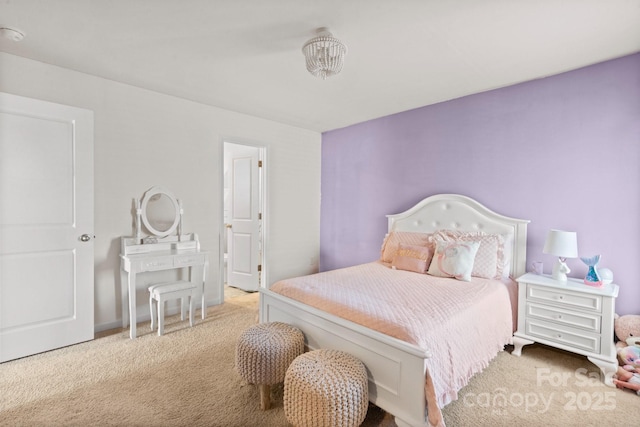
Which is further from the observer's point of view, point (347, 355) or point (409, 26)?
point (409, 26)

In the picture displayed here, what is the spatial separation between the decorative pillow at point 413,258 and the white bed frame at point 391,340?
0.53m

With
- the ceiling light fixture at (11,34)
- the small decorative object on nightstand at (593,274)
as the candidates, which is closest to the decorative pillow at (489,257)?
the small decorative object on nightstand at (593,274)

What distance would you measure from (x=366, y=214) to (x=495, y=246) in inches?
70.7

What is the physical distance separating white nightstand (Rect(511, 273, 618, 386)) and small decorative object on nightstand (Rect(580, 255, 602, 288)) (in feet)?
0.15

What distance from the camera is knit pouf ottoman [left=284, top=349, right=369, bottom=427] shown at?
4.90 feet

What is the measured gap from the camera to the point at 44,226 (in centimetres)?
255

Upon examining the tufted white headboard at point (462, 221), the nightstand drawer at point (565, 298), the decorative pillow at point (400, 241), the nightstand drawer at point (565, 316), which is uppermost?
the tufted white headboard at point (462, 221)

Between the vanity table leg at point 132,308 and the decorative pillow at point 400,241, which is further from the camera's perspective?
the decorative pillow at point 400,241

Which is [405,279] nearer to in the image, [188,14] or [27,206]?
[188,14]

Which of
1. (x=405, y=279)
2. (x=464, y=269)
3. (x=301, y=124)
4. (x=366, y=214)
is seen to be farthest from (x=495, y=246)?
(x=301, y=124)

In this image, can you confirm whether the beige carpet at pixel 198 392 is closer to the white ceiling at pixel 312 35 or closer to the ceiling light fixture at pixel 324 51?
the ceiling light fixture at pixel 324 51

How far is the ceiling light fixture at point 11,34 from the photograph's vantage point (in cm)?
212

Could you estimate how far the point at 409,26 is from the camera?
2.04 m

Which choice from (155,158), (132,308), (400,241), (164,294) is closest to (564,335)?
(400,241)
